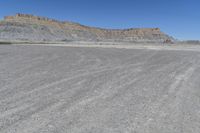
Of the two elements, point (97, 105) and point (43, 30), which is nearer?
point (97, 105)

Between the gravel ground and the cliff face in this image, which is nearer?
the gravel ground

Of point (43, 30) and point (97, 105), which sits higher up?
point (43, 30)

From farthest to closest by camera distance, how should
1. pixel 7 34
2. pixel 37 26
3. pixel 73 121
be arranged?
pixel 37 26 < pixel 7 34 < pixel 73 121

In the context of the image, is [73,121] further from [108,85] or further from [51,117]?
[108,85]

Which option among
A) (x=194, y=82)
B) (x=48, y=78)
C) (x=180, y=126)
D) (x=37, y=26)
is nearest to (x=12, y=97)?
(x=48, y=78)

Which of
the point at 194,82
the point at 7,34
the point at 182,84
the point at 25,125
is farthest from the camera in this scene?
the point at 7,34

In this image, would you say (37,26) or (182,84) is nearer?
(182,84)

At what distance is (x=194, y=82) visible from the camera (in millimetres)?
9781

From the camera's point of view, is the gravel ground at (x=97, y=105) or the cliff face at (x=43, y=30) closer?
the gravel ground at (x=97, y=105)

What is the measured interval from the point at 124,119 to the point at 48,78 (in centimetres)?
510

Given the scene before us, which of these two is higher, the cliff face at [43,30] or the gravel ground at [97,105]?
the cliff face at [43,30]

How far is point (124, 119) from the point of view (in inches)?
205

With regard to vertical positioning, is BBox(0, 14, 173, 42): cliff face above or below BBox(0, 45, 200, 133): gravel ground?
above

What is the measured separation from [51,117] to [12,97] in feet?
6.47
